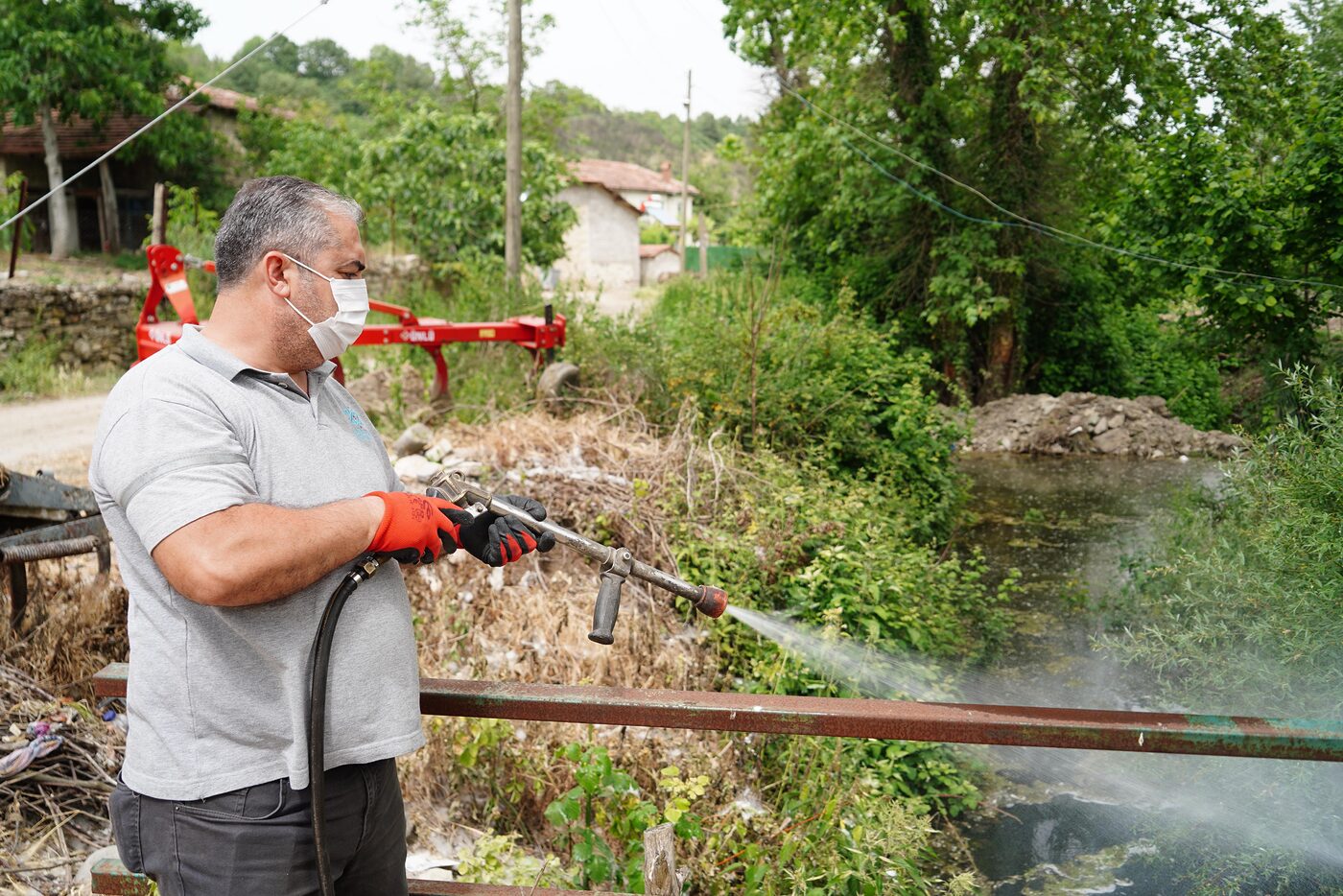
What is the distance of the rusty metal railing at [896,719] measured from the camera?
2.10 m

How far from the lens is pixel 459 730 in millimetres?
4320

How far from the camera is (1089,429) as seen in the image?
14.6 meters

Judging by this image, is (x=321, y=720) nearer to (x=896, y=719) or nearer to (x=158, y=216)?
(x=896, y=719)

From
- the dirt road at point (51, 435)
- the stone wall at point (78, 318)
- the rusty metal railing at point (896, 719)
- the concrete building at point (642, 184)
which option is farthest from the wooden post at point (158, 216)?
the concrete building at point (642, 184)

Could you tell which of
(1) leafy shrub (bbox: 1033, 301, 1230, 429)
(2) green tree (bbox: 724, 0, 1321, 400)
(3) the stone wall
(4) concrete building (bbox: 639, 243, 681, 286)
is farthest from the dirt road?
(4) concrete building (bbox: 639, 243, 681, 286)

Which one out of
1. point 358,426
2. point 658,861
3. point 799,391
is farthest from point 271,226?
point 799,391

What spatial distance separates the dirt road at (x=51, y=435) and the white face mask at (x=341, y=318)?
7.12m

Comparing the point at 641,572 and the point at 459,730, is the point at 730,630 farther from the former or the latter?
the point at 641,572

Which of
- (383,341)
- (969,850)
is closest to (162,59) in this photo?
(383,341)

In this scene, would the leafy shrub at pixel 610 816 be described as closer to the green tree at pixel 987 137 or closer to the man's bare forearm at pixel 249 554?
the man's bare forearm at pixel 249 554

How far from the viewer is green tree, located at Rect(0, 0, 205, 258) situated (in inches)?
725

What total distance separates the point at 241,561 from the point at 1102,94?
13.5 meters

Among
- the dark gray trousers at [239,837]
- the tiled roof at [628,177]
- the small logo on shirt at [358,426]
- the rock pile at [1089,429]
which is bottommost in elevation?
the rock pile at [1089,429]

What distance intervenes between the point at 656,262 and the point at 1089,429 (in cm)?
3342
